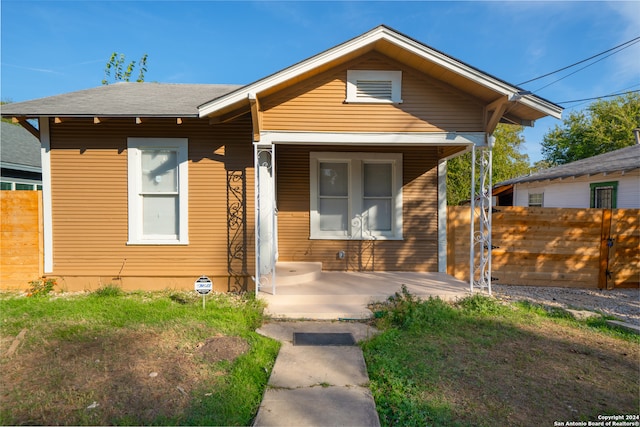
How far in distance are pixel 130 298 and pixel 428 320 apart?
16.6ft

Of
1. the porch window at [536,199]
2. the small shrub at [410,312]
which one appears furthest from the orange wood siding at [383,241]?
the porch window at [536,199]

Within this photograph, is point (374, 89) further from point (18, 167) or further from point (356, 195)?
point (18, 167)

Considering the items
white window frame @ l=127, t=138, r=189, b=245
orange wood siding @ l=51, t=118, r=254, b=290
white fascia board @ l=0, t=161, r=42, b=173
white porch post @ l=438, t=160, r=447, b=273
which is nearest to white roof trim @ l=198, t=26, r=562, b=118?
orange wood siding @ l=51, t=118, r=254, b=290

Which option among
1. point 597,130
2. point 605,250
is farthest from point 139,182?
point 597,130

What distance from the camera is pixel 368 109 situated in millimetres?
5977

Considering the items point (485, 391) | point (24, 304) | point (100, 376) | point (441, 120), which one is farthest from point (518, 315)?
point (24, 304)

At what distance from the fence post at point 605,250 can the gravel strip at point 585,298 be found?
0.82 ft

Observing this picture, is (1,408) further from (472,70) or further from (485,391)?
(472,70)

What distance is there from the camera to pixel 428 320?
15.5 feet

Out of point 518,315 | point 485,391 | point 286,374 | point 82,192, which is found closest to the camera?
point 485,391

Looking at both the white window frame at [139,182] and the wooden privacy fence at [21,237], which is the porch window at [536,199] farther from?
the wooden privacy fence at [21,237]

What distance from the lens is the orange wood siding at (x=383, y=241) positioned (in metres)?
7.60

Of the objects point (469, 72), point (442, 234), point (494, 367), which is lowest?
point (494, 367)

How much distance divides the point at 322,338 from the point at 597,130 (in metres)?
33.2
